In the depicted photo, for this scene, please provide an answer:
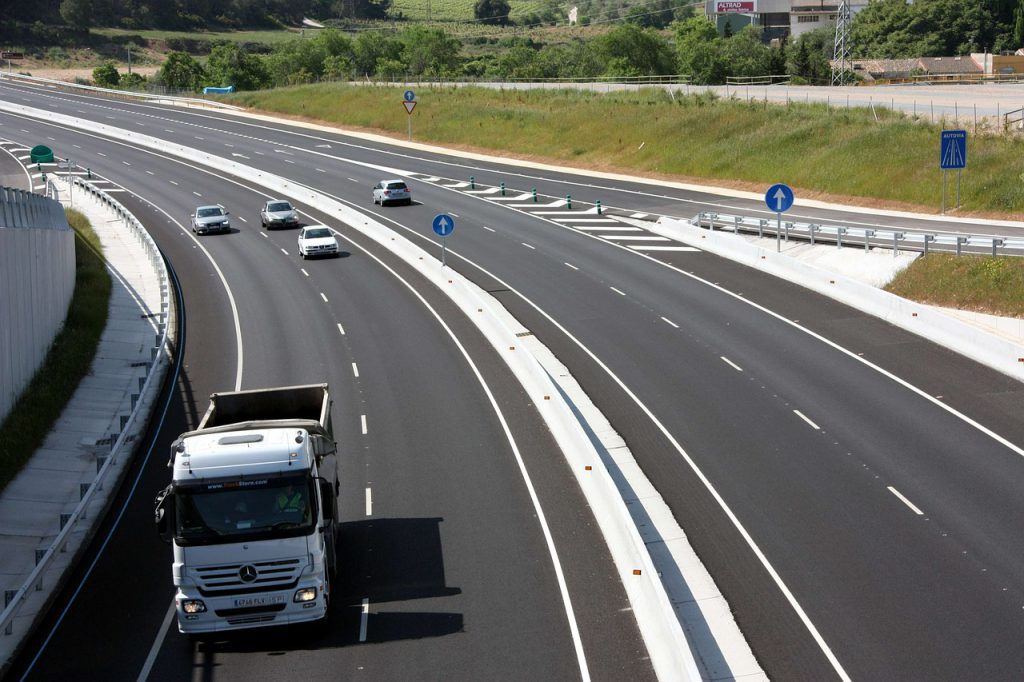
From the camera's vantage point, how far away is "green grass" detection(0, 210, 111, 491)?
80.4 feet

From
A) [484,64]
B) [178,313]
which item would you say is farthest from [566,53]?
[178,313]

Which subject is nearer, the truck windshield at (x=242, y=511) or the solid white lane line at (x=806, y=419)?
the truck windshield at (x=242, y=511)

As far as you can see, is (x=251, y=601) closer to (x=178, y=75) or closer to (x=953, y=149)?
(x=953, y=149)

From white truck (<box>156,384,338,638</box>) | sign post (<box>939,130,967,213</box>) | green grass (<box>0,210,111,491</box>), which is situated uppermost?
sign post (<box>939,130,967,213</box>)

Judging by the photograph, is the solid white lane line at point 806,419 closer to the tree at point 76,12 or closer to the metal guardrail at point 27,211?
the metal guardrail at point 27,211

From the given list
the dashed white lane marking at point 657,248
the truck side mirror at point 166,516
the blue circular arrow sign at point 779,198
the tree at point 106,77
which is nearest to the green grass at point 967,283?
the blue circular arrow sign at point 779,198

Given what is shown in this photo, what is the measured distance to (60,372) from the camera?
30078 millimetres

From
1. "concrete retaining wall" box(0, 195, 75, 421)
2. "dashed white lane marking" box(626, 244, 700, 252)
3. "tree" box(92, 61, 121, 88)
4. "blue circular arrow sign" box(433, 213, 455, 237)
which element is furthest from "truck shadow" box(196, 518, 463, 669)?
"tree" box(92, 61, 121, 88)

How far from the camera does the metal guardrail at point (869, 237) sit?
36.5 m

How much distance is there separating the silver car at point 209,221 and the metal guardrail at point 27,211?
14654 millimetres

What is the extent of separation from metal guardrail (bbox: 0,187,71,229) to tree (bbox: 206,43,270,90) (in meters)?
103

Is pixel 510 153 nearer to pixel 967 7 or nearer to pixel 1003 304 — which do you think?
pixel 1003 304

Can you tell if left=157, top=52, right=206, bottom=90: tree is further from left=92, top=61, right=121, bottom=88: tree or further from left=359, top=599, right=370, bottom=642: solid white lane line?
left=359, top=599, right=370, bottom=642: solid white lane line

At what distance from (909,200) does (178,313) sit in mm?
35078
